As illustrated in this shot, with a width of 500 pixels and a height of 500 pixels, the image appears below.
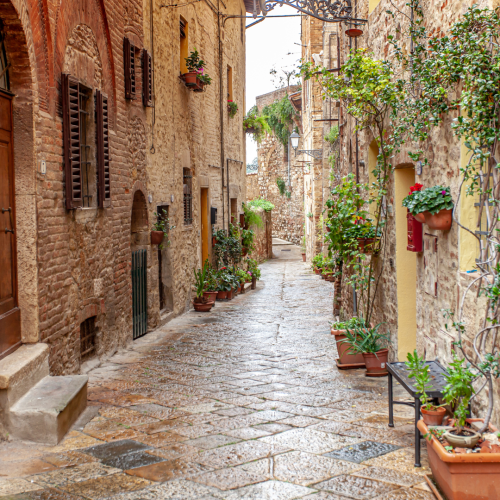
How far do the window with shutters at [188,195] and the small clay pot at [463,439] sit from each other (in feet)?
28.0

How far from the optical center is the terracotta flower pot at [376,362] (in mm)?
5902

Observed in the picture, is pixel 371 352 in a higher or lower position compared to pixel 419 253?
lower

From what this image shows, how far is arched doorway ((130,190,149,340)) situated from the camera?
827cm

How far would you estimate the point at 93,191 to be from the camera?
651 cm

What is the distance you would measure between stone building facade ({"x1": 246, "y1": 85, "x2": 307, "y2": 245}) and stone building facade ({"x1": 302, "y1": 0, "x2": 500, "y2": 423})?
1776cm

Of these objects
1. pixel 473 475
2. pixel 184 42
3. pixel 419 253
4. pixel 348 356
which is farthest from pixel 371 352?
pixel 184 42

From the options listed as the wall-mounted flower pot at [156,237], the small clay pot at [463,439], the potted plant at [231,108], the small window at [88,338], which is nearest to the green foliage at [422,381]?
the small clay pot at [463,439]

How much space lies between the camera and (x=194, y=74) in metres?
10.5

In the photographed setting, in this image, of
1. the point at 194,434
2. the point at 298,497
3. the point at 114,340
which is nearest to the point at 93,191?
the point at 114,340

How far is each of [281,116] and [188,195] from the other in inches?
600

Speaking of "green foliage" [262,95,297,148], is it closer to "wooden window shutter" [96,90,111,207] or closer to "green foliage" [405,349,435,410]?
"wooden window shutter" [96,90,111,207]

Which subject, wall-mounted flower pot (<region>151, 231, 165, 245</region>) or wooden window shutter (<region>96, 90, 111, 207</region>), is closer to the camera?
wooden window shutter (<region>96, 90, 111, 207</region>)

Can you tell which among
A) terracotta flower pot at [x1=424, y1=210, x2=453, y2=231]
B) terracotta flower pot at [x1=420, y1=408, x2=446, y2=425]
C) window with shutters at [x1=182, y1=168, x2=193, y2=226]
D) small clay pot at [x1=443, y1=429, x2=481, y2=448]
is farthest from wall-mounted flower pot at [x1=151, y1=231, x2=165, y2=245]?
small clay pot at [x1=443, y1=429, x2=481, y2=448]

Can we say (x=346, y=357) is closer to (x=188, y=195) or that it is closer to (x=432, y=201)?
(x=432, y=201)
